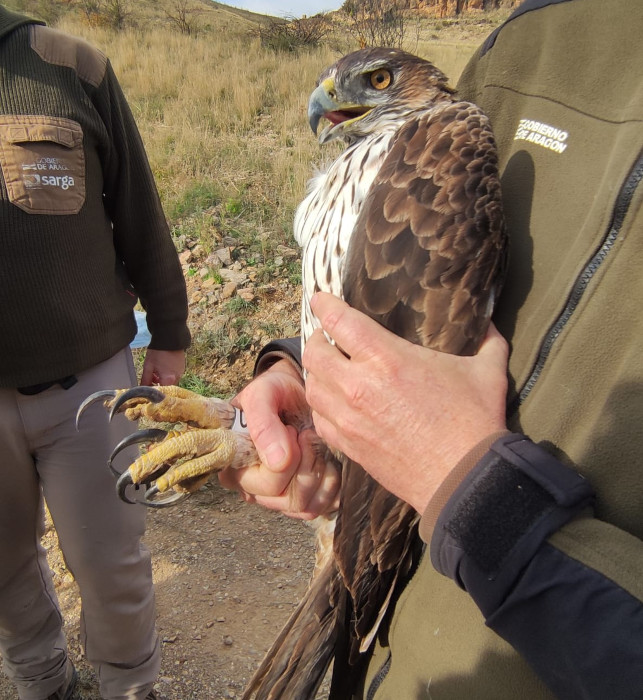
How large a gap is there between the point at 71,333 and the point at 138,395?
0.76 metres

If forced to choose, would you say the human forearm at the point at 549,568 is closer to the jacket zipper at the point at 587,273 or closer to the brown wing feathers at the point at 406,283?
the jacket zipper at the point at 587,273

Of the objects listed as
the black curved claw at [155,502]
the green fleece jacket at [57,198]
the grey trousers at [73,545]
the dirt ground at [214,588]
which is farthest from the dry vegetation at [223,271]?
the green fleece jacket at [57,198]

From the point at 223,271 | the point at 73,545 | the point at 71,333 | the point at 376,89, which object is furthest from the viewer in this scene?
the point at 223,271

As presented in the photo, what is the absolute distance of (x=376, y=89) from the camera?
2.20 metres

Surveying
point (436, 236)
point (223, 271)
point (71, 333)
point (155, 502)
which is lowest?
point (223, 271)

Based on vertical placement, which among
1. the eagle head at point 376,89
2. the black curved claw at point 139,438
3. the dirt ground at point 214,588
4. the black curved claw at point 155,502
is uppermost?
the eagle head at point 376,89

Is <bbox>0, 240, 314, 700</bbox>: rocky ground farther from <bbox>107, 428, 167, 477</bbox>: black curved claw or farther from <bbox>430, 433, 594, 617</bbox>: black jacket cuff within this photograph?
<bbox>430, 433, 594, 617</bbox>: black jacket cuff

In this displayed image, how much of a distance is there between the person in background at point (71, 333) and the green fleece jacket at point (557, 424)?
168cm

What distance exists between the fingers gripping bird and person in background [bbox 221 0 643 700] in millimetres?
82

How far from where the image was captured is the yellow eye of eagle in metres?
2.19

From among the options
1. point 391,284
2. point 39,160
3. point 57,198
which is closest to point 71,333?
point 57,198

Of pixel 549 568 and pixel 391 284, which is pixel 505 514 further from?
pixel 391 284

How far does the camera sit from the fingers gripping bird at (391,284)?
4.42 feet

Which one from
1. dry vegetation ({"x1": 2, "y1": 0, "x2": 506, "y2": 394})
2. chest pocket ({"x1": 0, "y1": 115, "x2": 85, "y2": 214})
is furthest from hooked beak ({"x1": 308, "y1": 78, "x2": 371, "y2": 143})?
dry vegetation ({"x1": 2, "y1": 0, "x2": 506, "y2": 394})
